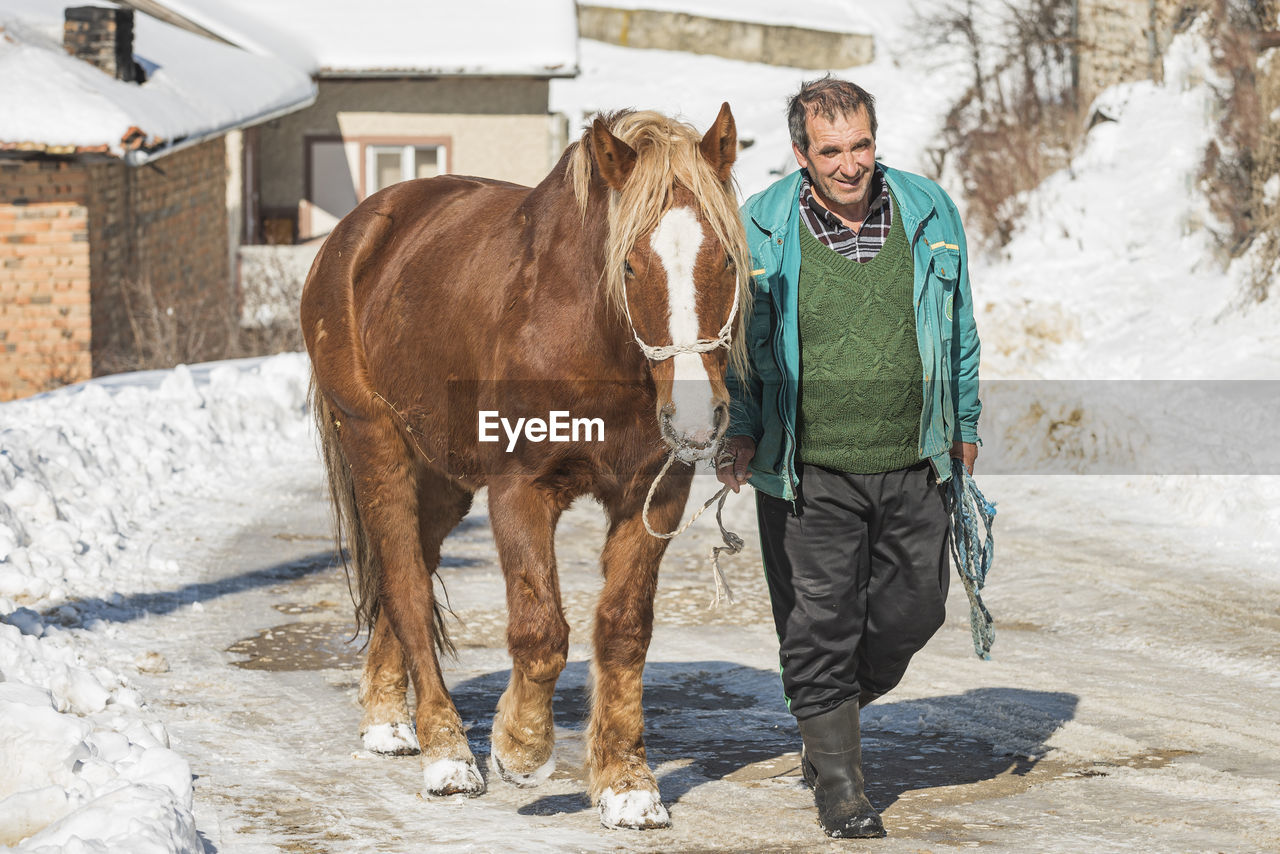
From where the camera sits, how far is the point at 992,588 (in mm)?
8688

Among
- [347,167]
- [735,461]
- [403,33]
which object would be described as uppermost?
[403,33]

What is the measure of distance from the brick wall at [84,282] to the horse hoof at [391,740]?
11.1m

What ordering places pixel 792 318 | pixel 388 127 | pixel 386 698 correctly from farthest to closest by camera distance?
pixel 388 127 → pixel 386 698 → pixel 792 318

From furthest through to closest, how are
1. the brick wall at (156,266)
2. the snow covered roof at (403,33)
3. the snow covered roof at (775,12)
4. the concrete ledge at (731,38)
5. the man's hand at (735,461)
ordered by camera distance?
the snow covered roof at (775,12) < the concrete ledge at (731,38) < the snow covered roof at (403,33) < the brick wall at (156,266) < the man's hand at (735,461)

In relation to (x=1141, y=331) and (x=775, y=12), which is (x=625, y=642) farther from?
(x=775, y=12)

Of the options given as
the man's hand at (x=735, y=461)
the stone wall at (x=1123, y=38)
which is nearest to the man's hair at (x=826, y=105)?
the man's hand at (x=735, y=461)

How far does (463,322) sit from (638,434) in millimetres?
941

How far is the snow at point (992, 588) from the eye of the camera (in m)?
4.91

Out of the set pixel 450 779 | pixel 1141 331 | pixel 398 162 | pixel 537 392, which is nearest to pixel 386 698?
pixel 450 779

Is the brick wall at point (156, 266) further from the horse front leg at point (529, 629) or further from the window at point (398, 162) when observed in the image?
the horse front leg at point (529, 629)

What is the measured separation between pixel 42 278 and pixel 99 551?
816 cm

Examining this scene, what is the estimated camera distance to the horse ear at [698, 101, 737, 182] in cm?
468

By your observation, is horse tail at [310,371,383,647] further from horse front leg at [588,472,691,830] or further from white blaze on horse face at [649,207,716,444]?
white blaze on horse face at [649,207,716,444]

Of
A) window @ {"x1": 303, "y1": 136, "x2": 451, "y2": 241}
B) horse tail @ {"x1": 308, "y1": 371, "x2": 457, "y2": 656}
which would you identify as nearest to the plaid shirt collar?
horse tail @ {"x1": 308, "y1": 371, "x2": 457, "y2": 656}
